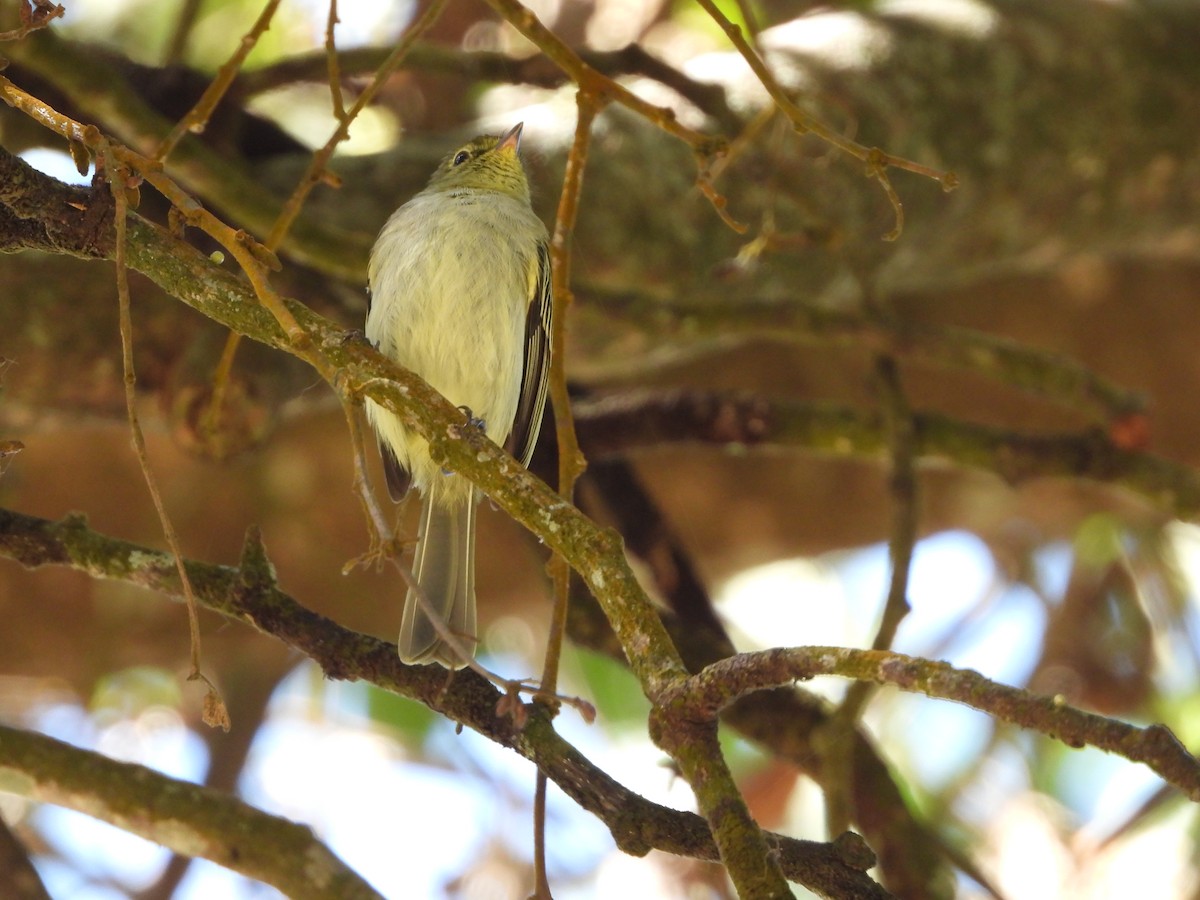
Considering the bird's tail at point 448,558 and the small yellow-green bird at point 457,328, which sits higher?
the small yellow-green bird at point 457,328

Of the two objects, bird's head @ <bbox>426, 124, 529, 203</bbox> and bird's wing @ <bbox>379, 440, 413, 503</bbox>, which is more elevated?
bird's head @ <bbox>426, 124, 529, 203</bbox>

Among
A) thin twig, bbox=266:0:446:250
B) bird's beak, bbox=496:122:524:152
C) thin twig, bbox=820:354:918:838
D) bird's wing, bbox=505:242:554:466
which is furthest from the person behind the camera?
bird's beak, bbox=496:122:524:152

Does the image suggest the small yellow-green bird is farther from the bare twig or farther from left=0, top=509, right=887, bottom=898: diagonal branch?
the bare twig

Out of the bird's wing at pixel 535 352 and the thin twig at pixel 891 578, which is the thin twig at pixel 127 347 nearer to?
the thin twig at pixel 891 578

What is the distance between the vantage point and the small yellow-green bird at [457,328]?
11.9ft

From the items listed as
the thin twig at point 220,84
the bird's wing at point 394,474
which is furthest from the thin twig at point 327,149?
the bird's wing at point 394,474

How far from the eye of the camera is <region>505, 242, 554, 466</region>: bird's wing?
3916mm

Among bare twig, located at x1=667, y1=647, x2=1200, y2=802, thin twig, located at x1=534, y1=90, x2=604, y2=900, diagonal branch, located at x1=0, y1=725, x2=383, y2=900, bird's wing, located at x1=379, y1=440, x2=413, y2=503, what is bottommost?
bare twig, located at x1=667, y1=647, x2=1200, y2=802

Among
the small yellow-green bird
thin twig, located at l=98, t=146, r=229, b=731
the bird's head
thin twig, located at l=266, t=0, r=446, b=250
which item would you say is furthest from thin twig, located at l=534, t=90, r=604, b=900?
the bird's head

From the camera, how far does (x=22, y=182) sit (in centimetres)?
212

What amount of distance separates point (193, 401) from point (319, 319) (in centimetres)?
161

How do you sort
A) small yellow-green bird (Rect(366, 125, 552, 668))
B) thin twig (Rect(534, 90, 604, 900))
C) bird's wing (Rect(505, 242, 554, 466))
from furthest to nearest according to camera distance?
bird's wing (Rect(505, 242, 554, 466)), small yellow-green bird (Rect(366, 125, 552, 668)), thin twig (Rect(534, 90, 604, 900))

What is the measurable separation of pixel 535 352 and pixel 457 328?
0.34m

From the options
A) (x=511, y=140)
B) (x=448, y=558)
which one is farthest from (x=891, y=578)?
(x=511, y=140)
